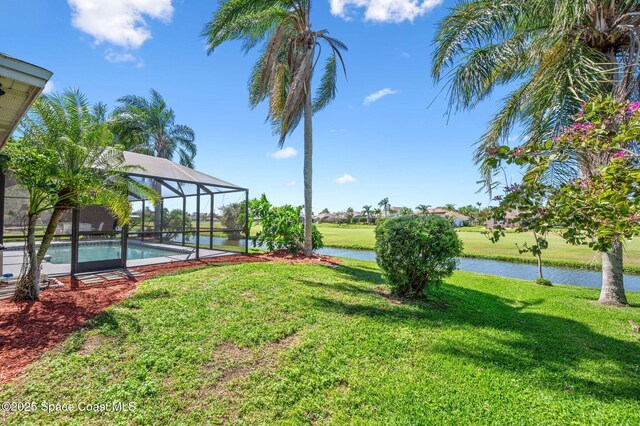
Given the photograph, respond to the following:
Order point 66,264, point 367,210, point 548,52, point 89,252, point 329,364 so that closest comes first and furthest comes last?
Result: point 329,364, point 548,52, point 89,252, point 66,264, point 367,210

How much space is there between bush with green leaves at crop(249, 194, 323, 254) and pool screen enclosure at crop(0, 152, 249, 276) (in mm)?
600

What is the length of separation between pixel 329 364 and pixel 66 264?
27.8ft

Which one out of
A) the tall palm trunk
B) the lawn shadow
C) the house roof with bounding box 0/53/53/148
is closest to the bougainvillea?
the lawn shadow

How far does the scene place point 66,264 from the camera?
768 cm

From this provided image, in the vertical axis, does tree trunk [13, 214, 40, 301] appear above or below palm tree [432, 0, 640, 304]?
below

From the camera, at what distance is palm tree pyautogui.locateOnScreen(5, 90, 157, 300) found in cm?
453

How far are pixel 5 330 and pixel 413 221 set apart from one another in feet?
21.1

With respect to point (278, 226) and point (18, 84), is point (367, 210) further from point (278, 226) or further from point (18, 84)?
point (18, 84)

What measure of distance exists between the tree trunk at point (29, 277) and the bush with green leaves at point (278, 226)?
6.91 metres

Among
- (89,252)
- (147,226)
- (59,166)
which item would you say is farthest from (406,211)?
(147,226)

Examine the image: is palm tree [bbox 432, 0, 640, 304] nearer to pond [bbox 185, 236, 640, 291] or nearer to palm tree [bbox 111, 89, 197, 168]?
pond [bbox 185, 236, 640, 291]

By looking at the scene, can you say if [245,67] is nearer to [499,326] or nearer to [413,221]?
[413,221]

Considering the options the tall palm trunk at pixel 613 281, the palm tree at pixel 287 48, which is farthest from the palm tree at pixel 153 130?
the tall palm trunk at pixel 613 281

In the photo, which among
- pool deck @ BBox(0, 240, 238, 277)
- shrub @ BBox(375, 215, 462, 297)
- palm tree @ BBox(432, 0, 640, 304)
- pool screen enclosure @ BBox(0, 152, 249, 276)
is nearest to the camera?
palm tree @ BBox(432, 0, 640, 304)
